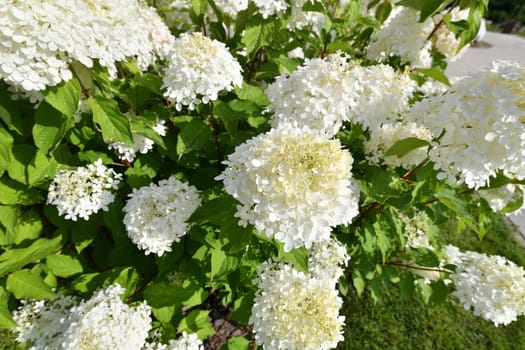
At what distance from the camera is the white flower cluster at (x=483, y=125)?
1310 millimetres

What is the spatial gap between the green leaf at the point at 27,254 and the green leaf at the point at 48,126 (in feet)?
2.51

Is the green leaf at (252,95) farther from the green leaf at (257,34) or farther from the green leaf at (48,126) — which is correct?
the green leaf at (48,126)

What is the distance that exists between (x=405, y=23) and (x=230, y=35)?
4.73 feet

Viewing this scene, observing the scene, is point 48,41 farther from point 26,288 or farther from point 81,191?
point 26,288

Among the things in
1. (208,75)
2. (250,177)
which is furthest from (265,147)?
(208,75)

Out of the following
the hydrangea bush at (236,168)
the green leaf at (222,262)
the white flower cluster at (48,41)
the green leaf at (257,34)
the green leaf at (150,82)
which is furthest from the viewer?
the green leaf at (257,34)

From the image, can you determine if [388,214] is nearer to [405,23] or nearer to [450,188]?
[450,188]

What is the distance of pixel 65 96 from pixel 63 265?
131 centimetres

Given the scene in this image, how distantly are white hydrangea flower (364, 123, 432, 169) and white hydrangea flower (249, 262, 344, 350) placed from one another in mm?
809

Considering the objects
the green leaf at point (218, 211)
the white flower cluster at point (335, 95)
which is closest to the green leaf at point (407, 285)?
the white flower cluster at point (335, 95)

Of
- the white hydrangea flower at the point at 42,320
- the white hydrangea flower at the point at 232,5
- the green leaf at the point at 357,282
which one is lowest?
the green leaf at the point at 357,282

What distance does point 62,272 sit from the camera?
2.18 metres

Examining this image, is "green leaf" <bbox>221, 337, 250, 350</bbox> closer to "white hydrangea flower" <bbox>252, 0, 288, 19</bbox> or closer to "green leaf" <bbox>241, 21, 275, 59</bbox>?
"green leaf" <bbox>241, 21, 275, 59</bbox>

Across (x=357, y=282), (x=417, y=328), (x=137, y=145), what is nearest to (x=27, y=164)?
(x=137, y=145)
